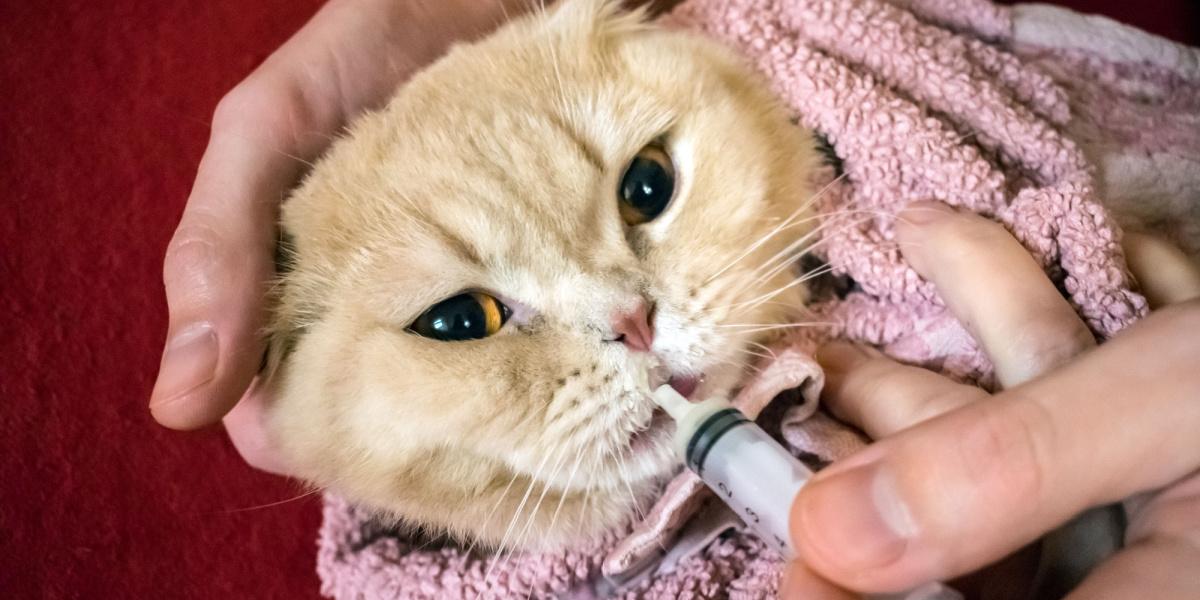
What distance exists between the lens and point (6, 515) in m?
1.14

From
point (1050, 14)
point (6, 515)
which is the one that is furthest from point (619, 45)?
point (6, 515)

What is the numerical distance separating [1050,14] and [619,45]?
26.8 inches

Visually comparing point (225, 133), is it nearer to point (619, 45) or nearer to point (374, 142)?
point (374, 142)

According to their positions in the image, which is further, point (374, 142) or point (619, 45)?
point (619, 45)

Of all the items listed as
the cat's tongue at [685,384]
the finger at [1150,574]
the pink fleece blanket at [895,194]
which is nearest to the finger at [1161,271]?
the pink fleece blanket at [895,194]

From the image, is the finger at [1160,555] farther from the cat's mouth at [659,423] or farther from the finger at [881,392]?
the cat's mouth at [659,423]

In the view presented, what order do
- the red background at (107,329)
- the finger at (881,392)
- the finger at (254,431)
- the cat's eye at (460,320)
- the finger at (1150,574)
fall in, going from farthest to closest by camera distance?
the red background at (107,329)
the finger at (254,431)
the cat's eye at (460,320)
the finger at (881,392)
the finger at (1150,574)

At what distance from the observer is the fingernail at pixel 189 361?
0.88 meters

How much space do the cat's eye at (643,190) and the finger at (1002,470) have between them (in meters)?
0.47

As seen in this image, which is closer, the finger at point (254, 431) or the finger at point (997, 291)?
the finger at point (997, 291)

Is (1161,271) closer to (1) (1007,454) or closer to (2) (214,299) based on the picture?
(1) (1007,454)

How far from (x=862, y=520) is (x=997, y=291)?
0.41 meters

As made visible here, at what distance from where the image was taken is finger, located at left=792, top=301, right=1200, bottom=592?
542 mm

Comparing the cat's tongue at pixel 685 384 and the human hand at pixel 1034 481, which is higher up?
the human hand at pixel 1034 481
